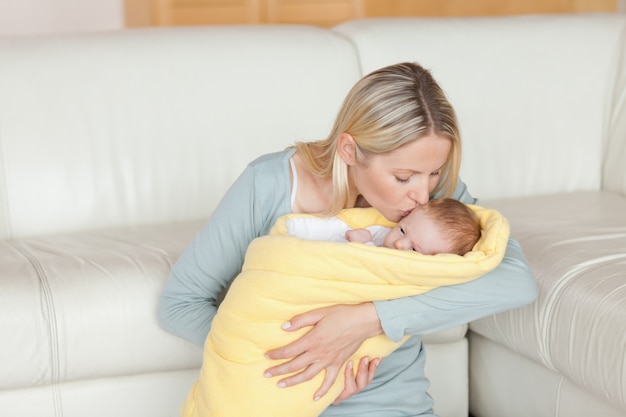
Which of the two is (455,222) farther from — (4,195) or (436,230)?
(4,195)

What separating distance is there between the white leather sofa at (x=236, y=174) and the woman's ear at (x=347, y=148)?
54 centimetres

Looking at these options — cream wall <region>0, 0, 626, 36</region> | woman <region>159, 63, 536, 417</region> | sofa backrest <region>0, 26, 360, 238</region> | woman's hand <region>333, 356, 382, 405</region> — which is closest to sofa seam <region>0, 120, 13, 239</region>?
sofa backrest <region>0, 26, 360, 238</region>

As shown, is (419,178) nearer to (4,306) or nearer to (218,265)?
(218,265)

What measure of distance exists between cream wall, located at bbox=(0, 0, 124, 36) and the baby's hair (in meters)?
3.54

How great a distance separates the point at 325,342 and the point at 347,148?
0.34 metres

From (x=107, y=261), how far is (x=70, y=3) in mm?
3196

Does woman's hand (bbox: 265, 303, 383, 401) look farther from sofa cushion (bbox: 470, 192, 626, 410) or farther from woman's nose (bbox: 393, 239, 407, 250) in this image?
sofa cushion (bbox: 470, 192, 626, 410)

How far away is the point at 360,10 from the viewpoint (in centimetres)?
452

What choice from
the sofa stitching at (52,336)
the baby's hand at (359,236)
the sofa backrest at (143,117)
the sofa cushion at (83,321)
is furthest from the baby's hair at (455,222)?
the sofa backrest at (143,117)

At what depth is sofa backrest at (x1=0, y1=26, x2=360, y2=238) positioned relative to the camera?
2441 millimetres

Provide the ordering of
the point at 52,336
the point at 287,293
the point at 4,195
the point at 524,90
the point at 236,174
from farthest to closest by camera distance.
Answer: the point at 524,90
the point at 236,174
the point at 4,195
the point at 52,336
the point at 287,293

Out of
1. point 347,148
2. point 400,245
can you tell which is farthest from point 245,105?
point 400,245

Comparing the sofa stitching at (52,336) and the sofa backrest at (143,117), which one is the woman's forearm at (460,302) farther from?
the sofa backrest at (143,117)

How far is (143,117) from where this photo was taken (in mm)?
2512
